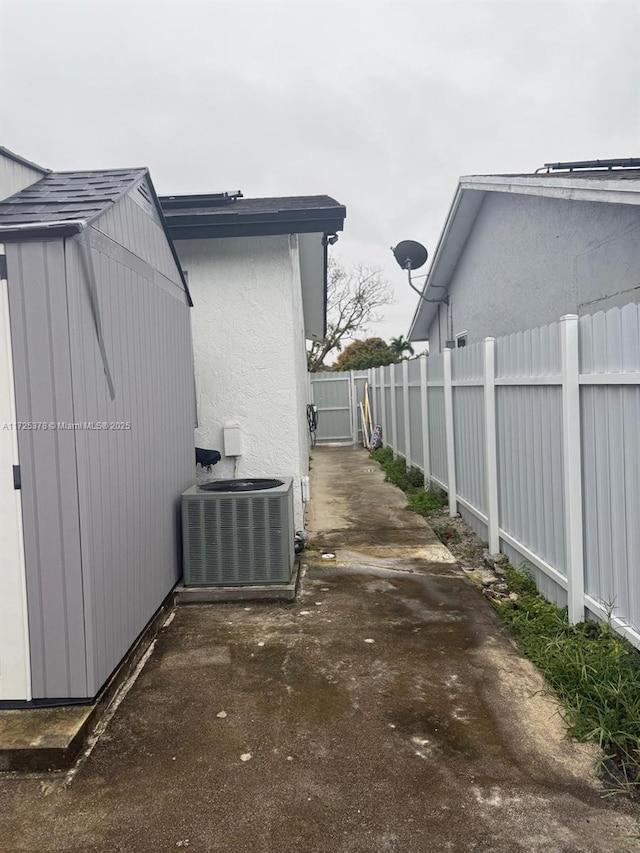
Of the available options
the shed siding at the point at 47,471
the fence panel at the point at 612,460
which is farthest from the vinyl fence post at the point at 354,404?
the shed siding at the point at 47,471

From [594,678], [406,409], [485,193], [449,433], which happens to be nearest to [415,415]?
[406,409]

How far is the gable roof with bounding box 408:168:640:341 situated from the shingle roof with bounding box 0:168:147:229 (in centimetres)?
375

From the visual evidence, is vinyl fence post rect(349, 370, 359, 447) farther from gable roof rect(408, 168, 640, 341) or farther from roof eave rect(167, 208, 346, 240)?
roof eave rect(167, 208, 346, 240)

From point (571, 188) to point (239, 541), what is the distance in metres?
4.49

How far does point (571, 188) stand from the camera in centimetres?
558

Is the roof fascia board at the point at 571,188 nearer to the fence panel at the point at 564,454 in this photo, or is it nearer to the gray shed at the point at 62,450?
the fence panel at the point at 564,454

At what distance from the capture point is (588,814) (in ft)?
7.03

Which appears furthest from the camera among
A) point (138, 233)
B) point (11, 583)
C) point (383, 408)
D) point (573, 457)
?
point (383, 408)

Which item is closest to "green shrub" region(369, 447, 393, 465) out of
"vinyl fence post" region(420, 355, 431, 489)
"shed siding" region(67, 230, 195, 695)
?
"vinyl fence post" region(420, 355, 431, 489)

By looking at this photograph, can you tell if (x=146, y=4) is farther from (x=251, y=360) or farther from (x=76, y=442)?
(x=76, y=442)

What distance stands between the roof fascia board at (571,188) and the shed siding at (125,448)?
3702mm

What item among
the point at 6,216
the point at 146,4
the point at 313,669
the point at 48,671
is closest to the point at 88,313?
the point at 6,216

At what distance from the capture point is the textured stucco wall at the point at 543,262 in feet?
18.5

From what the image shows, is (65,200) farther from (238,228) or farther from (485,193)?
(485,193)
